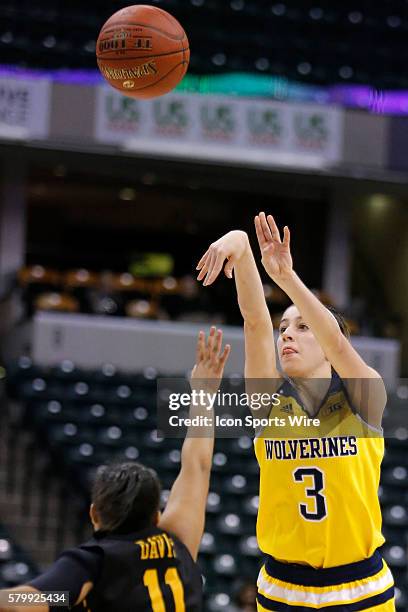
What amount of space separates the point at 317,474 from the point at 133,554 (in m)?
0.70

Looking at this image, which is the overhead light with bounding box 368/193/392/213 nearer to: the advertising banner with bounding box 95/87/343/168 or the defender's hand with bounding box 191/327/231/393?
the advertising banner with bounding box 95/87/343/168

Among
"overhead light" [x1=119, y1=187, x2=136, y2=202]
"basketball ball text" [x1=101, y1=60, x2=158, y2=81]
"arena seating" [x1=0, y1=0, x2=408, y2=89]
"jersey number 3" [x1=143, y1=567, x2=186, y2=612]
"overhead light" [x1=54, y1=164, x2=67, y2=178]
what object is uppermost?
"arena seating" [x1=0, y1=0, x2=408, y2=89]

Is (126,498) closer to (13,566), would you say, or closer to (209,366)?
(209,366)

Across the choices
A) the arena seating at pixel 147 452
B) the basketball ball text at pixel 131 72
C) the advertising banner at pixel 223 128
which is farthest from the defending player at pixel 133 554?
the advertising banner at pixel 223 128

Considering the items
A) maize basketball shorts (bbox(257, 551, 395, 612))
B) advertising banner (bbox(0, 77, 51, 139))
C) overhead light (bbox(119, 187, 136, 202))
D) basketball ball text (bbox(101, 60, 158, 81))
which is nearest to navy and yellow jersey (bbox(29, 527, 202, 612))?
maize basketball shorts (bbox(257, 551, 395, 612))

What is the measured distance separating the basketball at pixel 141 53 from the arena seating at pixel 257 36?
919cm

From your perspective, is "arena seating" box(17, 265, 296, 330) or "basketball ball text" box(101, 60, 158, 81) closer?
"basketball ball text" box(101, 60, 158, 81)

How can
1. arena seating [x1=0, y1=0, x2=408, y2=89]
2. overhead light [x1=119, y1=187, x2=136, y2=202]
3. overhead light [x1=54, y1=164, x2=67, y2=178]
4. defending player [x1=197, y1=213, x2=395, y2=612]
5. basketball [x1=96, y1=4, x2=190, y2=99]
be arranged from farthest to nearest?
1. overhead light [x1=119, y1=187, x2=136, y2=202]
2. overhead light [x1=54, y1=164, x2=67, y2=178]
3. arena seating [x1=0, y1=0, x2=408, y2=89]
4. basketball [x1=96, y1=4, x2=190, y2=99]
5. defending player [x1=197, y1=213, x2=395, y2=612]

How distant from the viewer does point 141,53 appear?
4922mm

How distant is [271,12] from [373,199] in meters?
3.41

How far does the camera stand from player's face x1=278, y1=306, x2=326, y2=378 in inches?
140

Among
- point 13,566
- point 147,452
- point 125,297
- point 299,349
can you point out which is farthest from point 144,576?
point 125,297

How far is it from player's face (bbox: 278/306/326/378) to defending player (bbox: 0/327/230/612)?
47 centimetres

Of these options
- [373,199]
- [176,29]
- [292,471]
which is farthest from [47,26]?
[292,471]
